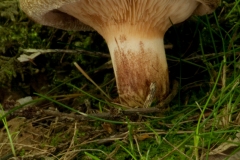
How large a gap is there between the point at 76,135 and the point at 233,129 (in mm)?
765

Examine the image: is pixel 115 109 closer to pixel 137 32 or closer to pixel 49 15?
pixel 137 32

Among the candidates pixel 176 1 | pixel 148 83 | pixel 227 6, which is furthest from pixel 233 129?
pixel 227 6

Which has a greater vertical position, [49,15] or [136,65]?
[49,15]

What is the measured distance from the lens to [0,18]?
102 inches

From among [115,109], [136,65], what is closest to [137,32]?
[136,65]

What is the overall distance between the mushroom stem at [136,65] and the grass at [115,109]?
4.2 inches

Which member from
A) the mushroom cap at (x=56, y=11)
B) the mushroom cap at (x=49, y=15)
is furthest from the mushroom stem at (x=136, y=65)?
the mushroom cap at (x=49, y=15)

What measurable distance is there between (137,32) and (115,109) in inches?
17.3

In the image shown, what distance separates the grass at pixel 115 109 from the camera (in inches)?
62.4

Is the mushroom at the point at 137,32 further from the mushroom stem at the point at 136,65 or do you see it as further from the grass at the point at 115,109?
the grass at the point at 115,109

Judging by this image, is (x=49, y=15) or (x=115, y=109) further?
(x=49, y=15)

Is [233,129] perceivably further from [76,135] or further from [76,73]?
[76,73]

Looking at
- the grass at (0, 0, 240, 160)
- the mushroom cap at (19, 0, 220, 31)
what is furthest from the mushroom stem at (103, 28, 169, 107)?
the mushroom cap at (19, 0, 220, 31)

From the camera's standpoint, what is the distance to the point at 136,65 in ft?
6.36
